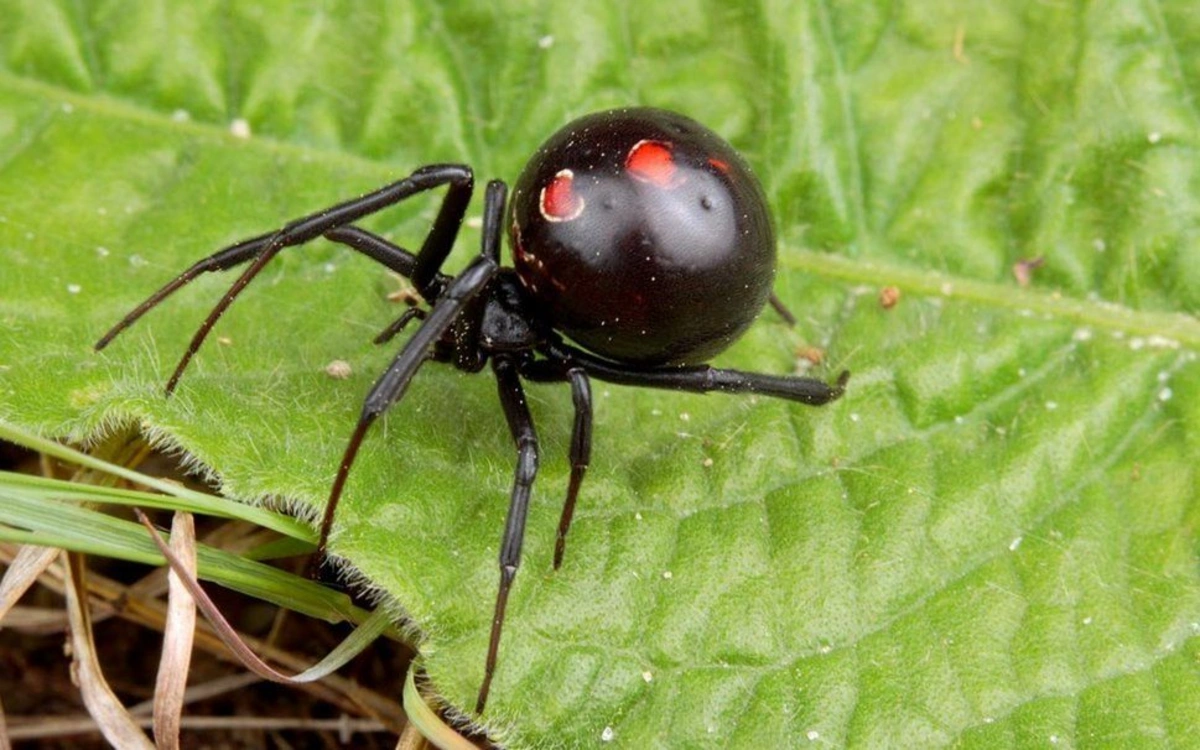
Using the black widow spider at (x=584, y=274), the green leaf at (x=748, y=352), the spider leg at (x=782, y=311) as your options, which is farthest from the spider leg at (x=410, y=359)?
the spider leg at (x=782, y=311)

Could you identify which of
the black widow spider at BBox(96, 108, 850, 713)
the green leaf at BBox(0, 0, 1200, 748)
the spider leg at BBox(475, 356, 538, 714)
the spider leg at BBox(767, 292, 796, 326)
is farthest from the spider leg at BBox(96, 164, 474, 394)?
the spider leg at BBox(767, 292, 796, 326)

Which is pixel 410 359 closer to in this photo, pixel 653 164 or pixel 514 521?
pixel 514 521

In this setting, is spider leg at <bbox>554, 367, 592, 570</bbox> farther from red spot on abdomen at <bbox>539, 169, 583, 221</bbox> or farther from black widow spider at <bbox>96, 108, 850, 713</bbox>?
red spot on abdomen at <bbox>539, 169, 583, 221</bbox>

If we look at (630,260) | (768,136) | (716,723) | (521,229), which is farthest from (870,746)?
(768,136)

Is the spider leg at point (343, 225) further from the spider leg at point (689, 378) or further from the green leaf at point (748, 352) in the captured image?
the spider leg at point (689, 378)

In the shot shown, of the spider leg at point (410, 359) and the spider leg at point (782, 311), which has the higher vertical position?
the spider leg at point (410, 359)

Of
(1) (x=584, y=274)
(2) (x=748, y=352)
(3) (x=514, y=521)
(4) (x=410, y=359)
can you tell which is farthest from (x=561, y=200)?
(2) (x=748, y=352)

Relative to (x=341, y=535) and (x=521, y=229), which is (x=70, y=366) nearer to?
(x=341, y=535)
